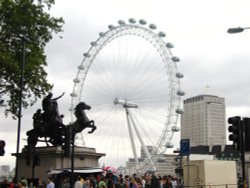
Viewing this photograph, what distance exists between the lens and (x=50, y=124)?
2858cm

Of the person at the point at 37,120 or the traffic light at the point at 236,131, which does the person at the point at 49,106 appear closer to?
the person at the point at 37,120

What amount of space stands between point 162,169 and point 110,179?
119 metres

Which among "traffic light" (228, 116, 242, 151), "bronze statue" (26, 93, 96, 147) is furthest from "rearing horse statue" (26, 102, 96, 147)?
"traffic light" (228, 116, 242, 151)

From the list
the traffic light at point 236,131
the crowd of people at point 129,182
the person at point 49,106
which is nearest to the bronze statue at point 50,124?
the person at point 49,106

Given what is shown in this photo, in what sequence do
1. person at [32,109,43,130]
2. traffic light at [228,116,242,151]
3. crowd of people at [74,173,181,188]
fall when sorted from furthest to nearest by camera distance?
person at [32,109,43,130]
crowd of people at [74,173,181,188]
traffic light at [228,116,242,151]

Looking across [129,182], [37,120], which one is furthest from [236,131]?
[37,120]

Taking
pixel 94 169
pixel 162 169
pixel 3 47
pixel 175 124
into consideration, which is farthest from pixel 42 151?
pixel 162 169

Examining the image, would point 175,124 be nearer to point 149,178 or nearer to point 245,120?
point 149,178

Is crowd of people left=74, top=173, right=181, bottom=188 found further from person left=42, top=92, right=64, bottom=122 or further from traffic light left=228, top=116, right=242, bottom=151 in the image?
traffic light left=228, top=116, right=242, bottom=151

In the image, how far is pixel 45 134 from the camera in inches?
1137

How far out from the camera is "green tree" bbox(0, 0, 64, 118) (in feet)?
93.6

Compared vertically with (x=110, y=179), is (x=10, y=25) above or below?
above

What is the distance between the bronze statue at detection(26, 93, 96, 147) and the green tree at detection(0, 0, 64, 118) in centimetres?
134

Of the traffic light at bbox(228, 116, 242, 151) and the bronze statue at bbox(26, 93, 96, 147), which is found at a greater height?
the bronze statue at bbox(26, 93, 96, 147)
